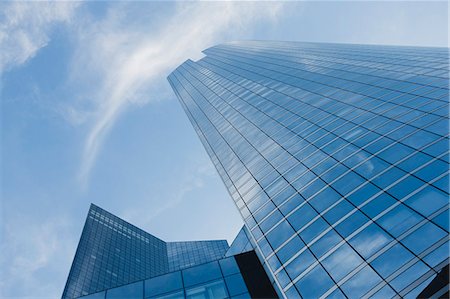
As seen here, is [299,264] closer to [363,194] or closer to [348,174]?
[363,194]

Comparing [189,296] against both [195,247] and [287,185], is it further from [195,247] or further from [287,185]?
[195,247]

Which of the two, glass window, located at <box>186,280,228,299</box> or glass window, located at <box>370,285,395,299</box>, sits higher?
glass window, located at <box>186,280,228,299</box>

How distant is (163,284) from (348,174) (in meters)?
15.4

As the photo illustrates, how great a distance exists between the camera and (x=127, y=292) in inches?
1023

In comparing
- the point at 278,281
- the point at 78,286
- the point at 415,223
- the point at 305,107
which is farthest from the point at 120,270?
the point at 415,223

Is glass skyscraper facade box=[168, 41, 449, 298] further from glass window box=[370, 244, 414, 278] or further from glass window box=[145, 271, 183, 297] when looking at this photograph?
glass window box=[145, 271, 183, 297]

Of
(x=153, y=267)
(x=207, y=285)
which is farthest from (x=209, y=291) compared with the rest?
(x=153, y=267)

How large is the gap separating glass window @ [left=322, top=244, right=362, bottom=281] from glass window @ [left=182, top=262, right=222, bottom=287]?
9.14 m

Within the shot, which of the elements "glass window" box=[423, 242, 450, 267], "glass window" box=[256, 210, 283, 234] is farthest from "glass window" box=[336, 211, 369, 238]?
"glass window" box=[256, 210, 283, 234]

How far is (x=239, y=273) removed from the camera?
27078 millimetres

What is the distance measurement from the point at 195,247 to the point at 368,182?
119 metres

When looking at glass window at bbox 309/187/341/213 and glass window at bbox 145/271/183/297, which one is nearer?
glass window at bbox 309/187/341/213

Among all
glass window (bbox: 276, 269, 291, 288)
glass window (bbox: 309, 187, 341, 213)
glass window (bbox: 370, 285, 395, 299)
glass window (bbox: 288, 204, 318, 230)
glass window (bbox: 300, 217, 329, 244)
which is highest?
glass window (bbox: 309, 187, 341, 213)

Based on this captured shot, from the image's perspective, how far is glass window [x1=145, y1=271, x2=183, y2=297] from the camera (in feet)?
85.1
